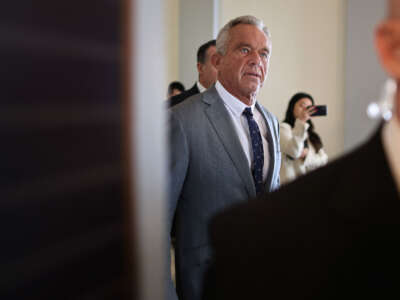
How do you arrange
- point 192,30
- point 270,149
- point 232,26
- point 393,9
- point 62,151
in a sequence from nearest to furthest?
point 62,151
point 393,9
point 270,149
point 232,26
point 192,30

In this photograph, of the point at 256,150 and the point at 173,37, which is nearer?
the point at 256,150

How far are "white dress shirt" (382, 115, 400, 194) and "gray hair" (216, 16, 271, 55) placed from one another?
1.26 m

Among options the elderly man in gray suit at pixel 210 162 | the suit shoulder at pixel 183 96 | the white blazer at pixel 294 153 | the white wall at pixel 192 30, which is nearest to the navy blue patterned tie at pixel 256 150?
the elderly man in gray suit at pixel 210 162

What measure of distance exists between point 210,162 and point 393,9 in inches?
39.6

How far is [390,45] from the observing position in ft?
1.61

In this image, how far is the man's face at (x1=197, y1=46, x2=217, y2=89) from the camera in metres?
2.74

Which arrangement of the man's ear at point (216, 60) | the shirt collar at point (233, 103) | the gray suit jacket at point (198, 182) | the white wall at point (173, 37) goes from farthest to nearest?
the white wall at point (173, 37) → the man's ear at point (216, 60) → the shirt collar at point (233, 103) → the gray suit jacket at point (198, 182)

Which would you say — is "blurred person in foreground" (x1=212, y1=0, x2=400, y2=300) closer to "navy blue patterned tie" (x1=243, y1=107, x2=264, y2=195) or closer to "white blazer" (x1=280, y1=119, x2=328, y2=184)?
"navy blue patterned tie" (x1=243, y1=107, x2=264, y2=195)

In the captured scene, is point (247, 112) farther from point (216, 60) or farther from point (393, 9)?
point (393, 9)

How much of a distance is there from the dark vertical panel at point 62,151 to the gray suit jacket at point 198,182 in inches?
41.6

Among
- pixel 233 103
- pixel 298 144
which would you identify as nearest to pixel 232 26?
pixel 233 103

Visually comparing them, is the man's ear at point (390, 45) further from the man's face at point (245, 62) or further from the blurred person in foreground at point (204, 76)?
the blurred person in foreground at point (204, 76)

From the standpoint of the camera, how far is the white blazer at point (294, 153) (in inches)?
114

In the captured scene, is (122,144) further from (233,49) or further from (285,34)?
(285,34)
